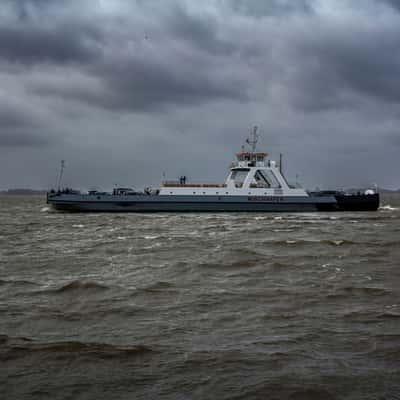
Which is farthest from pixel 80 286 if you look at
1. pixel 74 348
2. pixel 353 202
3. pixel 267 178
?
pixel 353 202

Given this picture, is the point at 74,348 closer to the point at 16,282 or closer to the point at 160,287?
the point at 160,287

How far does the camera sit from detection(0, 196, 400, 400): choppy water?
5.29m

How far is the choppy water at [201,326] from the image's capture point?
5289mm

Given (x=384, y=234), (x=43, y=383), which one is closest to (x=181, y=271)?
(x=43, y=383)

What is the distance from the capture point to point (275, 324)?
772 centimetres

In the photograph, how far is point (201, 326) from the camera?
7691 mm

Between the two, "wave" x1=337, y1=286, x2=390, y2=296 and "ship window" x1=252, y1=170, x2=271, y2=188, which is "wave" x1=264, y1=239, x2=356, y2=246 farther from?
"ship window" x1=252, y1=170, x2=271, y2=188

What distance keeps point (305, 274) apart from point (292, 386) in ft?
24.4

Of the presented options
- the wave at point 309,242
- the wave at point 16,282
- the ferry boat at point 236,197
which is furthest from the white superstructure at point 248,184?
the wave at point 16,282

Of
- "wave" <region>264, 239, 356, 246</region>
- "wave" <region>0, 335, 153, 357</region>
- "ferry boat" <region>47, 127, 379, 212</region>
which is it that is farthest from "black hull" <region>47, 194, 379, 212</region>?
"wave" <region>0, 335, 153, 357</region>

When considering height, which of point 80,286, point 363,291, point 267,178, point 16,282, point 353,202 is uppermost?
point 267,178

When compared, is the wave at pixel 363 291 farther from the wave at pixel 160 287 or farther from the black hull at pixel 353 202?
the black hull at pixel 353 202

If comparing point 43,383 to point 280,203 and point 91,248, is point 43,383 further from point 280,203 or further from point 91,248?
point 280,203

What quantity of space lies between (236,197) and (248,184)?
1.92 metres
